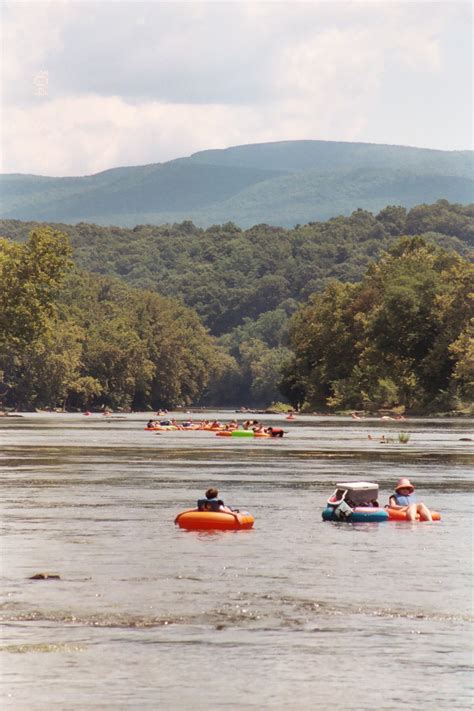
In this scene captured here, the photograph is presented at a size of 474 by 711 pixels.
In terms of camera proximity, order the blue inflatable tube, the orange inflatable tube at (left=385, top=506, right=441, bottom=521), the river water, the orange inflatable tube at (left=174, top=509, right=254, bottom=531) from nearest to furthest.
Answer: the river water < the orange inflatable tube at (left=174, top=509, right=254, bottom=531) < the blue inflatable tube < the orange inflatable tube at (left=385, top=506, right=441, bottom=521)

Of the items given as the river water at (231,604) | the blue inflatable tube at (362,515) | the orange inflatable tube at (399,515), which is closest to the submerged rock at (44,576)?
the river water at (231,604)

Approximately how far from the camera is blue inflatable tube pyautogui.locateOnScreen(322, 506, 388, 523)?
42.0 meters

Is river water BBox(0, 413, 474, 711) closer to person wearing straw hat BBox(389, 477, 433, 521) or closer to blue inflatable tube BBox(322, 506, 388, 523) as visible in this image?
blue inflatable tube BBox(322, 506, 388, 523)

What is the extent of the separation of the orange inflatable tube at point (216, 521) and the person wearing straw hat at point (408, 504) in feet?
15.4

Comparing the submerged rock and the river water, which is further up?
the submerged rock

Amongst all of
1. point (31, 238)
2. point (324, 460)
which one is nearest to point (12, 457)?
point (324, 460)

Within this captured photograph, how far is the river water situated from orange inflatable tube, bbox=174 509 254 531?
1.37ft

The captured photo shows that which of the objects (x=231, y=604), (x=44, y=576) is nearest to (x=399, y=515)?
(x=44, y=576)

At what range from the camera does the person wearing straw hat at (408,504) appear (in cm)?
4203

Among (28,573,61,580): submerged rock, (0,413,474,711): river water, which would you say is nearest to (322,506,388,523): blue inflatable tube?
(0,413,474,711): river water

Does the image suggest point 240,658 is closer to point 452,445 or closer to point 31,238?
point 452,445

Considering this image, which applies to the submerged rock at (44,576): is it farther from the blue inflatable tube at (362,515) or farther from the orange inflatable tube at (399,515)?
the orange inflatable tube at (399,515)

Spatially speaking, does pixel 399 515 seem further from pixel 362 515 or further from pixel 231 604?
pixel 231 604

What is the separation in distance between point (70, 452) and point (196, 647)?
193ft
